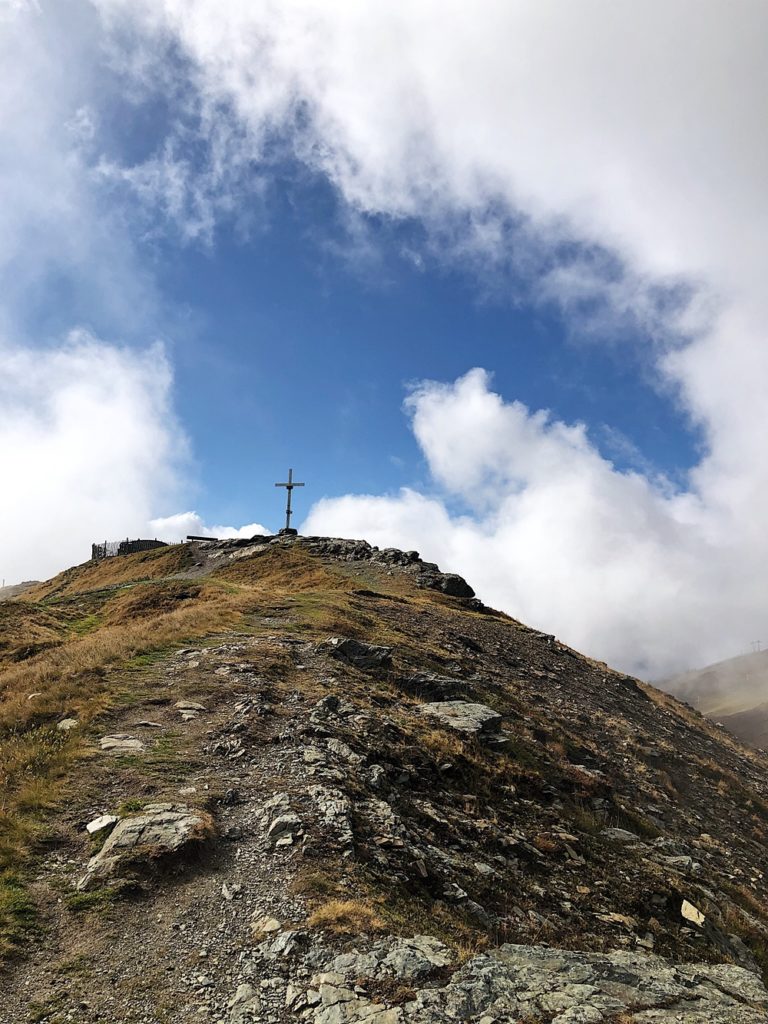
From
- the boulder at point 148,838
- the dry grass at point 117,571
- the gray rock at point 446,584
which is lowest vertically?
the boulder at point 148,838

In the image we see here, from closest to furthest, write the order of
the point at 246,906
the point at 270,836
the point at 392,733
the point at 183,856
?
the point at 246,906, the point at 183,856, the point at 270,836, the point at 392,733

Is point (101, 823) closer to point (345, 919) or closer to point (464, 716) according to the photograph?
point (345, 919)

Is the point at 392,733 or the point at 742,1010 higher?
the point at 392,733

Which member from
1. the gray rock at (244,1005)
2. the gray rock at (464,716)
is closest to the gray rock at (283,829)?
the gray rock at (244,1005)

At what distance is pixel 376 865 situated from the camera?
12023 millimetres

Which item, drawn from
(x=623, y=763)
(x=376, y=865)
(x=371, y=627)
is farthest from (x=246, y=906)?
(x=371, y=627)

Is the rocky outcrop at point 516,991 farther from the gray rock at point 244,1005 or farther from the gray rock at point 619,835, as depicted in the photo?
the gray rock at point 619,835

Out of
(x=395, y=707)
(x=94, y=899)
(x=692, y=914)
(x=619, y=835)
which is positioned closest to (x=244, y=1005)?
(x=94, y=899)

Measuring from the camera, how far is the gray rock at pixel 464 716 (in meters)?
21.6

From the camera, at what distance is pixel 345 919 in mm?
9820

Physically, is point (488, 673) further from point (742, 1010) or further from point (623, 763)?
point (742, 1010)

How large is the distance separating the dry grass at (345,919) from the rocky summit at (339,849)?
4cm

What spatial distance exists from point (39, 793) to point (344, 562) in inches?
2272

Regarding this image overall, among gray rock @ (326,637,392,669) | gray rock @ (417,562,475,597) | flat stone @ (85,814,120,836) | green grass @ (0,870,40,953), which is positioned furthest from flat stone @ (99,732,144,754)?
gray rock @ (417,562,475,597)
